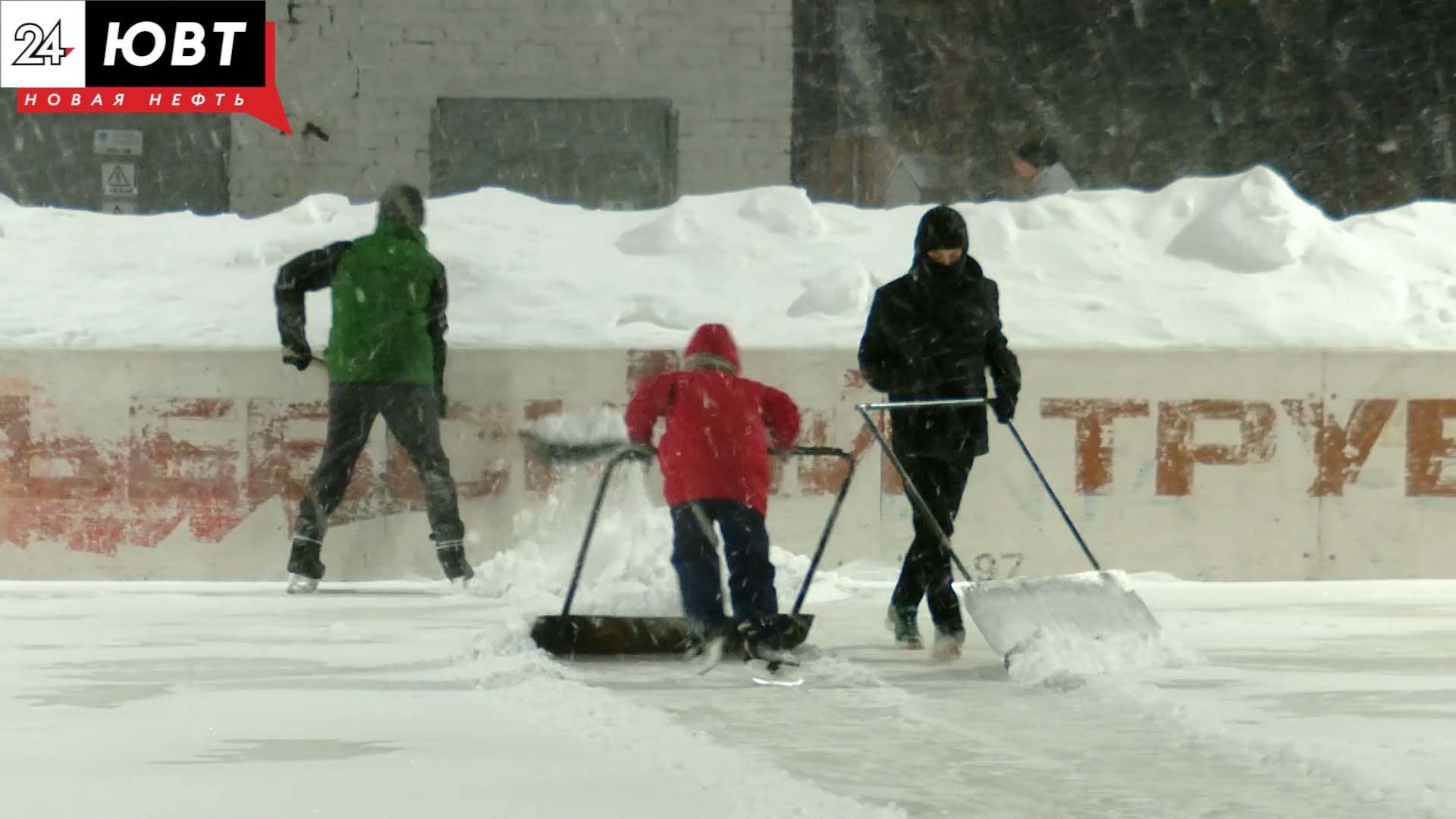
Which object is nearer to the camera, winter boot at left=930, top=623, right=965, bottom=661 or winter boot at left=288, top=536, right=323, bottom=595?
winter boot at left=930, top=623, right=965, bottom=661

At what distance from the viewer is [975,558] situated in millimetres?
11477

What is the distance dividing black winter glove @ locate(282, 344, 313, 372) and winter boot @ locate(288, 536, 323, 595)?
2.71ft

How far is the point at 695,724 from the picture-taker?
6.57 m

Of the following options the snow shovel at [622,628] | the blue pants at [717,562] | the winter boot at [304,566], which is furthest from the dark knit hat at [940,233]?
the winter boot at [304,566]

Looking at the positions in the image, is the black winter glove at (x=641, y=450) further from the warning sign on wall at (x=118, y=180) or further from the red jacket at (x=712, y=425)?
the warning sign on wall at (x=118, y=180)

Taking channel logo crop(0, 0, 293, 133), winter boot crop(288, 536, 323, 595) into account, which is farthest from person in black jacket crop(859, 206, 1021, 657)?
channel logo crop(0, 0, 293, 133)

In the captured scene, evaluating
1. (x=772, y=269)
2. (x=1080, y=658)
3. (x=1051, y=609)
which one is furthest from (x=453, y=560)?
(x=1080, y=658)

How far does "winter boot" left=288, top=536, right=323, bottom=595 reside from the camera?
34.8 feet

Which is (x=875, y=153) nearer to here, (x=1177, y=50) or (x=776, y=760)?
(x=1177, y=50)

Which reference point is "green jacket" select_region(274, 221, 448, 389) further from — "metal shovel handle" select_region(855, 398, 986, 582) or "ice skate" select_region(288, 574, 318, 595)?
"metal shovel handle" select_region(855, 398, 986, 582)

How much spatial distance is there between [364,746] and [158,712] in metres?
0.99

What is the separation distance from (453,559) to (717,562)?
3252 mm

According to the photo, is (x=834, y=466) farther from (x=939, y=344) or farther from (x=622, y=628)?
(x=622, y=628)

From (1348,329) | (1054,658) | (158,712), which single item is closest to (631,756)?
(158,712)
